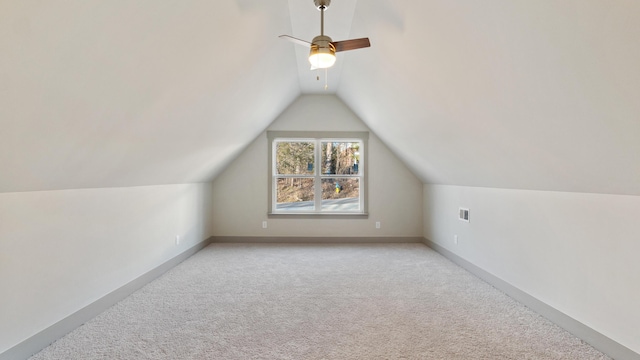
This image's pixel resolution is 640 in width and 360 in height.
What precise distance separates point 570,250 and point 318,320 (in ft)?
6.82

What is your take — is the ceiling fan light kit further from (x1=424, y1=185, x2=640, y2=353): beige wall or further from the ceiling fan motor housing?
(x1=424, y1=185, x2=640, y2=353): beige wall

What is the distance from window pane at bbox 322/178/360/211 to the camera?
5.65 m

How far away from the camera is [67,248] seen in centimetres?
231

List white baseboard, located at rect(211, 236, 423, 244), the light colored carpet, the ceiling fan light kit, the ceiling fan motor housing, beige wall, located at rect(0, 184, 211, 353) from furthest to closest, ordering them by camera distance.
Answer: white baseboard, located at rect(211, 236, 423, 244) < the ceiling fan motor housing < the ceiling fan light kit < the light colored carpet < beige wall, located at rect(0, 184, 211, 353)

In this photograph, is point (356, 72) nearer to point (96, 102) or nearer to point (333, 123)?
point (333, 123)

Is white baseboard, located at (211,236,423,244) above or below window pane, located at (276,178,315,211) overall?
below

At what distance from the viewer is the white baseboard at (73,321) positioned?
1920mm

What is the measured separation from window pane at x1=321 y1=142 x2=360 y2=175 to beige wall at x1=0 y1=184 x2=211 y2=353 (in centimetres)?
290

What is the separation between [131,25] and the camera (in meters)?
1.61

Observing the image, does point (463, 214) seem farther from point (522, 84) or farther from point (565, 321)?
point (522, 84)

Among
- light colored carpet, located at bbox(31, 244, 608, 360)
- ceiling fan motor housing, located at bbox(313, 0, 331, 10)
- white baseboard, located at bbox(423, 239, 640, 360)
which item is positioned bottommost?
light colored carpet, located at bbox(31, 244, 608, 360)

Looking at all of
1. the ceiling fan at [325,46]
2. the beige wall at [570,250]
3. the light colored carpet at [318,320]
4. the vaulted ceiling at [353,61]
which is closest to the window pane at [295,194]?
the light colored carpet at [318,320]

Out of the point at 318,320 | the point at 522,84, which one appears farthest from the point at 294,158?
the point at 522,84

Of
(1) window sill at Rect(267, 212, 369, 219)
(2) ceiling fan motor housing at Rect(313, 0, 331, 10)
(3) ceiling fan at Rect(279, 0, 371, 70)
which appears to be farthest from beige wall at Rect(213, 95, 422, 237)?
(3) ceiling fan at Rect(279, 0, 371, 70)
